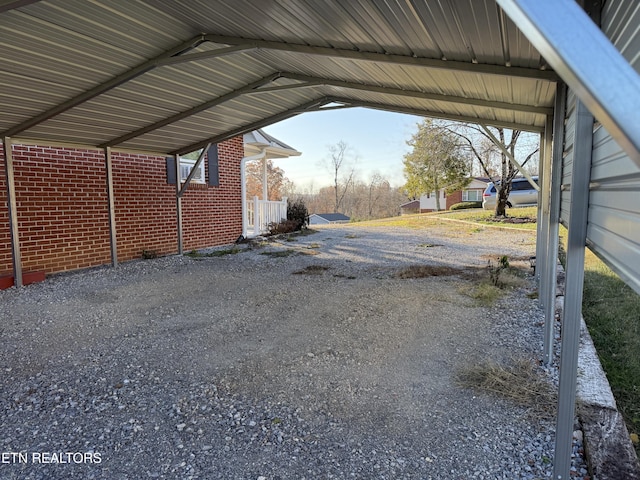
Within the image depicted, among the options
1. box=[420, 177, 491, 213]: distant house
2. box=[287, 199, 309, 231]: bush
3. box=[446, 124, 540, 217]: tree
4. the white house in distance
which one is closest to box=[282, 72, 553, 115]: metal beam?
the white house in distance

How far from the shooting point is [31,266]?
663 cm

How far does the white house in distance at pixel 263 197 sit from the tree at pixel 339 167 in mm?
29679

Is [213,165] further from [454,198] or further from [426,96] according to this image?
[454,198]

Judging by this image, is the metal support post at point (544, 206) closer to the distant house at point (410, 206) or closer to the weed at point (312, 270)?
the weed at point (312, 270)

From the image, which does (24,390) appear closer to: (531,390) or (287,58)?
(531,390)

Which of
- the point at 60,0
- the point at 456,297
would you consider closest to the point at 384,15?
the point at 60,0

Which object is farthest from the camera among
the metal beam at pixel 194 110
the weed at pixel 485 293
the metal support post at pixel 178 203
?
the metal support post at pixel 178 203

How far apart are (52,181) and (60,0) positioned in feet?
14.3

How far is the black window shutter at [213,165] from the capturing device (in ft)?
33.5

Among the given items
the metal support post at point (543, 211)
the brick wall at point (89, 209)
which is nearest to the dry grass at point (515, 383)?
the metal support post at point (543, 211)

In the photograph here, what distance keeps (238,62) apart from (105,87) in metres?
1.83

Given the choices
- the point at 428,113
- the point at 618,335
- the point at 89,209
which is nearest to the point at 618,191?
the point at 618,335

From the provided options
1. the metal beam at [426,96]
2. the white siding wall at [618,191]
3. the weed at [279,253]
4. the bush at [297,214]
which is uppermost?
the metal beam at [426,96]

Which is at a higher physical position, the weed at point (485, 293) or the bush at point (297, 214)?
the bush at point (297, 214)
